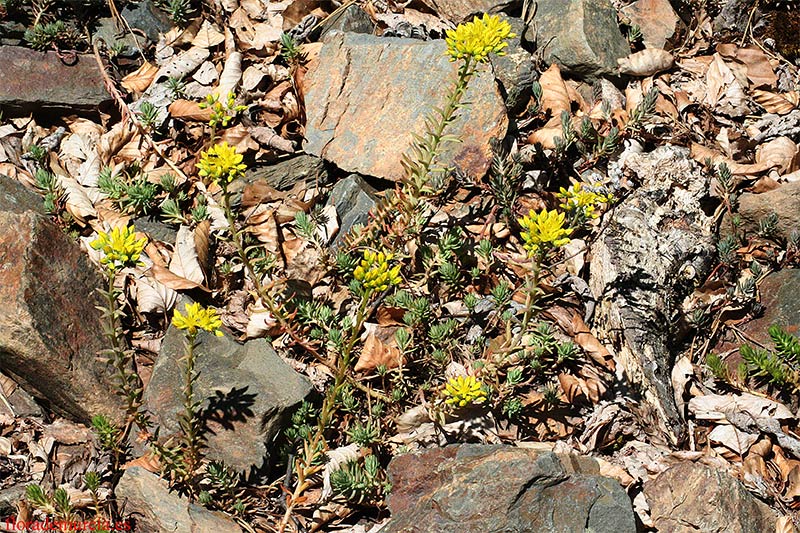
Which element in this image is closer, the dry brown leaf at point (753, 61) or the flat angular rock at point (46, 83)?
the flat angular rock at point (46, 83)

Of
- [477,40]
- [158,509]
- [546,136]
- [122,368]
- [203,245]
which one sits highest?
[477,40]

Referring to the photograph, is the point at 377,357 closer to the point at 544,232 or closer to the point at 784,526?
the point at 544,232

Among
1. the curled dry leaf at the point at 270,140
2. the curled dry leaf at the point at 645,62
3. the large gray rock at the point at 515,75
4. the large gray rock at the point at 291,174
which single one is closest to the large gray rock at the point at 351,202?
the large gray rock at the point at 291,174

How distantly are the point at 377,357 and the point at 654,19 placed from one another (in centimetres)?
403

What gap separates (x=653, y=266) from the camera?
15.6ft

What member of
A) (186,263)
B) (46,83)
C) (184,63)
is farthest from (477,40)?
(46,83)

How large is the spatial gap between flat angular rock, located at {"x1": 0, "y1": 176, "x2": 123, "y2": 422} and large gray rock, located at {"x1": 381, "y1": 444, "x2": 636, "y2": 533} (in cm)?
180

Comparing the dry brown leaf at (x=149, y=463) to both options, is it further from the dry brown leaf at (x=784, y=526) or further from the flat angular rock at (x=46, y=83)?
the dry brown leaf at (x=784, y=526)

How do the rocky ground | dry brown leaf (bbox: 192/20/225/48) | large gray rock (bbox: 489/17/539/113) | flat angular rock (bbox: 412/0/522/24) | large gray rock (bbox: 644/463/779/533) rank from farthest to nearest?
flat angular rock (bbox: 412/0/522/24), dry brown leaf (bbox: 192/20/225/48), large gray rock (bbox: 489/17/539/113), the rocky ground, large gray rock (bbox: 644/463/779/533)

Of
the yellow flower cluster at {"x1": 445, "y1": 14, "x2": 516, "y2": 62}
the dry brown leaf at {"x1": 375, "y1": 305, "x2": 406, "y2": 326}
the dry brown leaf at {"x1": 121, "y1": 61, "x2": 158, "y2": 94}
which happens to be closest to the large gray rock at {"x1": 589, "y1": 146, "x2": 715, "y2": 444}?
the dry brown leaf at {"x1": 375, "y1": 305, "x2": 406, "y2": 326}

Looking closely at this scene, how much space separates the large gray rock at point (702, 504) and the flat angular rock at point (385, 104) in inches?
93.5

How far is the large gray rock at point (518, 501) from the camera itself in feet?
11.7

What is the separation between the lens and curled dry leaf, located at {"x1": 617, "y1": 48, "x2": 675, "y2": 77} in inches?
234

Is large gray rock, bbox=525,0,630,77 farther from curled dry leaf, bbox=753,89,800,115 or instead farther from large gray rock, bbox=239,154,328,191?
large gray rock, bbox=239,154,328,191
